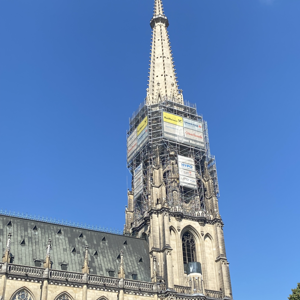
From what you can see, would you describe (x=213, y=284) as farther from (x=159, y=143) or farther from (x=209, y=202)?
(x=159, y=143)

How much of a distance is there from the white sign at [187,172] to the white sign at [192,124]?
6109 mm

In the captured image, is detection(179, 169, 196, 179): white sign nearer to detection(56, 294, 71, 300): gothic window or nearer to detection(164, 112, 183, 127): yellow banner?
detection(164, 112, 183, 127): yellow banner

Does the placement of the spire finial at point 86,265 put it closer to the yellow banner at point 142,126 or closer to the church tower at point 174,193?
the church tower at point 174,193

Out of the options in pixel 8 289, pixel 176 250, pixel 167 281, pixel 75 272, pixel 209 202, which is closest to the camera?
pixel 8 289

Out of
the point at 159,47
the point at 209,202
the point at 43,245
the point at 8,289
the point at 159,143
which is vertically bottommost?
the point at 8,289

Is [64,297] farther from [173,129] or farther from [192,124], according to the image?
[192,124]

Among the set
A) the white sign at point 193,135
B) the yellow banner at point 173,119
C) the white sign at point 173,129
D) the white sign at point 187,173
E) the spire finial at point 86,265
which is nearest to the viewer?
the spire finial at point 86,265

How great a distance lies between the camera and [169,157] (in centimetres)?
6400

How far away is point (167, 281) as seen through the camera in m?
51.8

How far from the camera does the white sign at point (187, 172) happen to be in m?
62.2

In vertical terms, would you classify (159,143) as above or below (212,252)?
above

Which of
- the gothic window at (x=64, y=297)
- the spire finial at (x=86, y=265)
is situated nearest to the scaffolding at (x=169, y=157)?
the spire finial at (x=86, y=265)

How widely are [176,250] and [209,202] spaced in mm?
9850

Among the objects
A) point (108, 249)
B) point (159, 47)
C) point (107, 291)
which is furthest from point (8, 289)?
point (159, 47)
